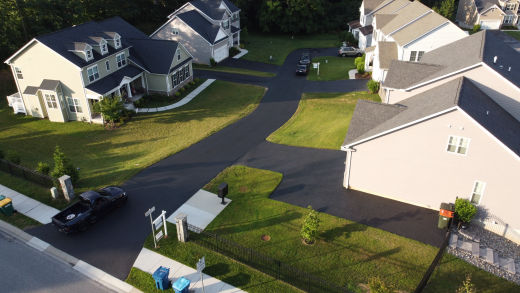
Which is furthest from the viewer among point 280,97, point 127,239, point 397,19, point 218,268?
point 397,19

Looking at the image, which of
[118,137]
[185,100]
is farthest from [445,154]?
[185,100]

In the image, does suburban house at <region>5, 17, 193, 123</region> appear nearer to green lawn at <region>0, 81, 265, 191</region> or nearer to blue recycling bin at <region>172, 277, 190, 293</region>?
green lawn at <region>0, 81, 265, 191</region>

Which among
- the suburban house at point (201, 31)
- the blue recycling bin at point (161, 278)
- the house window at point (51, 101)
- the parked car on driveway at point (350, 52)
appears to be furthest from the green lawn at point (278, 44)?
the blue recycling bin at point (161, 278)

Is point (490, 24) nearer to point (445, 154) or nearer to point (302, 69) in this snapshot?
point (302, 69)

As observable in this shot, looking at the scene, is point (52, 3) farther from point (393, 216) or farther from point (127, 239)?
point (393, 216)

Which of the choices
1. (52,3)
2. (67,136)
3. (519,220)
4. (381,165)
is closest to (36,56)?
(67,136)

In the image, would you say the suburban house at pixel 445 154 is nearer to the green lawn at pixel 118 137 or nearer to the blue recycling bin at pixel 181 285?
the blue recycling bin at pixel 181 285
